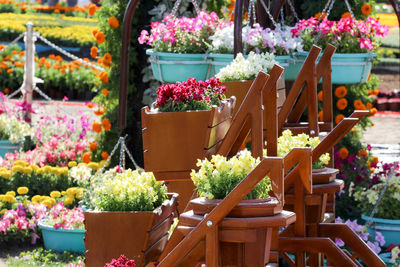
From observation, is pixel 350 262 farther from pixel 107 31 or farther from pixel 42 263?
pixel 107 31

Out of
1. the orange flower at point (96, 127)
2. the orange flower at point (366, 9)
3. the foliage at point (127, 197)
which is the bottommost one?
the orange flower at point (96, 127)

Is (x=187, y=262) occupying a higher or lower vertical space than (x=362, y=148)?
higher

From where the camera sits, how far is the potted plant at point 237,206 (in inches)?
89.3

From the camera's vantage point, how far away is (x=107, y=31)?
7.35 meters

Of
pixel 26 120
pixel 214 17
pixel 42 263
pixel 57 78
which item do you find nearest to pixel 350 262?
pixel 214 17

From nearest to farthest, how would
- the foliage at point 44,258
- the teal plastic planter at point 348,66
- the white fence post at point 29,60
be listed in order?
the teal plastic planter at point 348,66
the foliage at point 44,258
the white fence post at point 29,60

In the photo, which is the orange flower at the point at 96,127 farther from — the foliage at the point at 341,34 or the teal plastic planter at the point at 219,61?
the teal plastic planter at the point at 219,61

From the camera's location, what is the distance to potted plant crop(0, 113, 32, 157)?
26.6 feet

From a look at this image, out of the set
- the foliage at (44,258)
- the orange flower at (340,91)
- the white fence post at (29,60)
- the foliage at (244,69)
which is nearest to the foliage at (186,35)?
the foliage at (244,69)

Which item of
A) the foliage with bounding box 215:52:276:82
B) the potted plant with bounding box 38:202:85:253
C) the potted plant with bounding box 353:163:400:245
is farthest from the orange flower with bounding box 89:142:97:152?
the foliage with bounding box 215:52:276:82

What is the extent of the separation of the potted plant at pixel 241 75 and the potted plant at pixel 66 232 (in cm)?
230

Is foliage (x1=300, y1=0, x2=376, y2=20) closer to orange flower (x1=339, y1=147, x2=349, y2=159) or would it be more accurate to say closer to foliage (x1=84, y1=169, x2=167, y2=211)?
orange flower (x1=339, y1=147, x2=349, y2=159)

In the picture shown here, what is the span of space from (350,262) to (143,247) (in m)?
0.71

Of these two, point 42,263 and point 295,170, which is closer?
point 295,170
